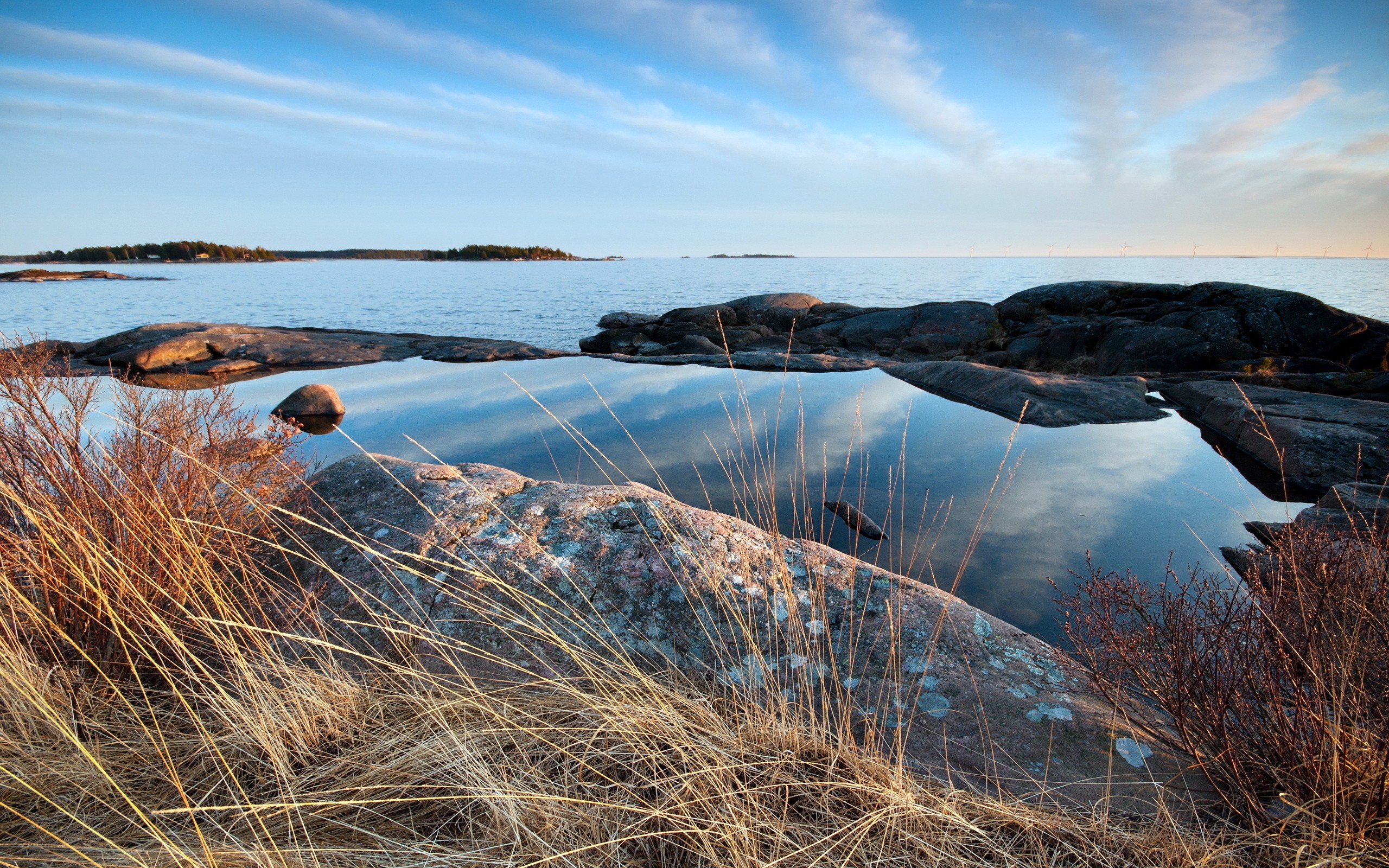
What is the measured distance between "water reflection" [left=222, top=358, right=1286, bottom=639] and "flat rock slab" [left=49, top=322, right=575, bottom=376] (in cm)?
291

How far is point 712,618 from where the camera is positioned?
2.88 m

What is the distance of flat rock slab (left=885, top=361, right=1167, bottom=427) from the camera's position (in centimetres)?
1018

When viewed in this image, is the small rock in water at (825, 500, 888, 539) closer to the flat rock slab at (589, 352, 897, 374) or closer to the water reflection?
the water reflection

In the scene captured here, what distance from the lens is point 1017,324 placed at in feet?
64.2

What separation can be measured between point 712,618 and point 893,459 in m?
5.99

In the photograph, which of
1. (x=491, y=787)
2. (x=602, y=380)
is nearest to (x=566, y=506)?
(x=491, y=787)

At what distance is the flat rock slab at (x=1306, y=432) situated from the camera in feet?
23.2

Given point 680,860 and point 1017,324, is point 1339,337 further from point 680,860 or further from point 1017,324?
point 680,860

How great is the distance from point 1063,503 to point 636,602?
572cm

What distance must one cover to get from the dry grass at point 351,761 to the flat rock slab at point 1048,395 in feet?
28.6

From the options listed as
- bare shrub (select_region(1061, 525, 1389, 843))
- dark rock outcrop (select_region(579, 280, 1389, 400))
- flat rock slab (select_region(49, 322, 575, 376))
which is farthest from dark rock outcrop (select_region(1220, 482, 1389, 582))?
flat rock slab (select_region(49, 322, 575, 376))

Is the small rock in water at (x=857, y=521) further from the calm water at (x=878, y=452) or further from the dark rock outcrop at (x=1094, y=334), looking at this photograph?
the dark rock outcrop at (x=1094, y=334)

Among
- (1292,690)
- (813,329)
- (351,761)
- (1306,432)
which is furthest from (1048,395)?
(813,329)

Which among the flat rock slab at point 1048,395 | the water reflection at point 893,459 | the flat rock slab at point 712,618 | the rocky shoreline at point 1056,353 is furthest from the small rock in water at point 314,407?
the flat rock slab at point 1048,395
